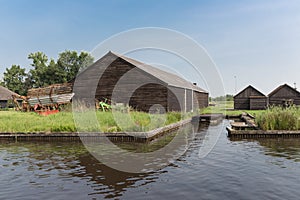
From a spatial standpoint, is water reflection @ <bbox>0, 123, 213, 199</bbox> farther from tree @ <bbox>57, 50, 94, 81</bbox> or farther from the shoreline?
tree @ <bbox>57, 50, 94, 81</bbox>

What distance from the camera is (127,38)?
1484 centimetres

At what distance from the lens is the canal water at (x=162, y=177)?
21.5ft

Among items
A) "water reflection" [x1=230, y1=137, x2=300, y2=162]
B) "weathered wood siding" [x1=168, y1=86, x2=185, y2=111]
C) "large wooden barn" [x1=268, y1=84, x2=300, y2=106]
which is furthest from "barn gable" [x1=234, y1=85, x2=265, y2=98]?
"water reflection" [x1=230, y1=137, x2=300, y2=162]

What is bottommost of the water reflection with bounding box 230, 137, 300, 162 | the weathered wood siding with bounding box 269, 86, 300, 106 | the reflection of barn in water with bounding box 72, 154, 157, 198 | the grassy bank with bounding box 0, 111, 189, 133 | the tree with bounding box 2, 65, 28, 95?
the reflection of barn in water with bounding box 72, 154, 157, 198

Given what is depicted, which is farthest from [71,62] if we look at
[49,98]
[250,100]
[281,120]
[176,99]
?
[281,120]

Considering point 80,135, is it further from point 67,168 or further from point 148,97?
point 148,97

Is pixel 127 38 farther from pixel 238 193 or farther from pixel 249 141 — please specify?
pixel 238 193

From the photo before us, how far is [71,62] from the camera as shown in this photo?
6575cm

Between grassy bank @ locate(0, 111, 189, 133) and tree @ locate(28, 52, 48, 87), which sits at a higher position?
tree @ locate(28, 52, 48, 87)

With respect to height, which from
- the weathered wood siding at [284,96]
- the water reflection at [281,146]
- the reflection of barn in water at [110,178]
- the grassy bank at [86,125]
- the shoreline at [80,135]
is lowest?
the reflection of barn in water at [110,178]

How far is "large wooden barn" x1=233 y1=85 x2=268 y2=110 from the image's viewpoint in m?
43.1

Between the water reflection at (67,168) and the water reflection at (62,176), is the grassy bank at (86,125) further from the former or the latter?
the water reflection at (62,176)

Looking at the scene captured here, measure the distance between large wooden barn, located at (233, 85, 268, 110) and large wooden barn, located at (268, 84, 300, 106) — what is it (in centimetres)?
130

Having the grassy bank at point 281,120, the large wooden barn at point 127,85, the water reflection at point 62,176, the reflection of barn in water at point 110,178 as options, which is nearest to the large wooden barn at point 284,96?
the large wooden barn at point 127,85
